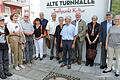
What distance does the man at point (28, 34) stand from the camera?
610cm

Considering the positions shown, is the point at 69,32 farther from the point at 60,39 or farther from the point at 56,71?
the point at 56,71

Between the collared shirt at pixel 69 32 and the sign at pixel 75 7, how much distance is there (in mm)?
762

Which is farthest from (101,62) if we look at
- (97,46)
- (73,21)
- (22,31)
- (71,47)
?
(22,31)

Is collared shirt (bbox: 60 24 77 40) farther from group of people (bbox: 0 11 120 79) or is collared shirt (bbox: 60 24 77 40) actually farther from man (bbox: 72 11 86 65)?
man (bbox: 72 11 86 65)

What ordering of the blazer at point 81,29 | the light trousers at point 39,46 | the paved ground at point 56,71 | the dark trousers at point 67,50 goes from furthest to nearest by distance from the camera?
the light trousers at point 39,46 → the blazer at point 81,29 → the dark trousers at point 67,50 → the paved ground at point 56,71

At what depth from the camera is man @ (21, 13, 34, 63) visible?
240 inches

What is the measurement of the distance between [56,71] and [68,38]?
1.06 m

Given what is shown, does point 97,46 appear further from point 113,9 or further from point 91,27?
point 113,9

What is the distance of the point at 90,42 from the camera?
19.9ft

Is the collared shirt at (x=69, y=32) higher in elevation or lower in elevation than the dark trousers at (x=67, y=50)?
A: higher

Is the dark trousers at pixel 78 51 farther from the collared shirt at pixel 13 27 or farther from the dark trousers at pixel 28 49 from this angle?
the collared shirt at pixel 13 27

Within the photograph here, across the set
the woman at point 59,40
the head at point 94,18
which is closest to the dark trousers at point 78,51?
the woman at point 59,40

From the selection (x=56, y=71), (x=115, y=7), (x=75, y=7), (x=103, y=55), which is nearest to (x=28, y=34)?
(x=56, y=71)

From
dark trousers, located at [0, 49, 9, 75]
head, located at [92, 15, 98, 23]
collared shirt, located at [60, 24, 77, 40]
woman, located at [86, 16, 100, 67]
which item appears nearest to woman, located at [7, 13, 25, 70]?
dark trousers, located at [0, 49, 9, 75]
